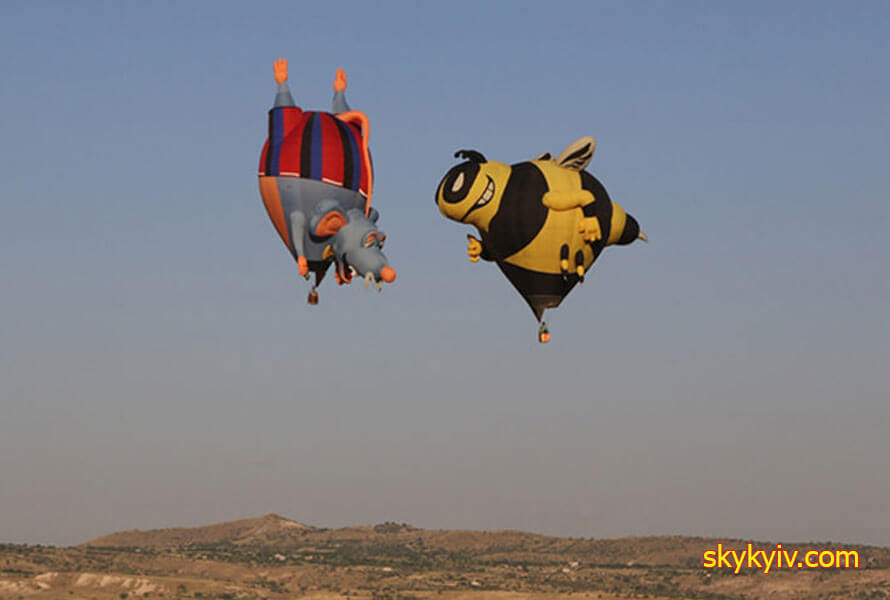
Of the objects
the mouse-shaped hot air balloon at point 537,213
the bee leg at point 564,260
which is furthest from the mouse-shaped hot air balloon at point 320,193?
the bee leg at point 564,260

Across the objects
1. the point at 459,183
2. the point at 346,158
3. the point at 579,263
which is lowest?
the point at 579,263

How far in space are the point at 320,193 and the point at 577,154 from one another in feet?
40.9

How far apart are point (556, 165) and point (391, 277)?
11885 mm

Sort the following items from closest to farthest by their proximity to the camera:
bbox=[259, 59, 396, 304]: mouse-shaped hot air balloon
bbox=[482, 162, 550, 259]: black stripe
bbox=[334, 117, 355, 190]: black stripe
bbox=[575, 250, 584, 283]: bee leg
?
bbox=[259, 59, 396, 304]: mouse-shaped hot air balloon < bbox=[334, 117, 355, 190]: black stripe < bbox=[482, 162, 550, 259]: black stripe < bbox=[575, 250, 584, 283]: bee leg

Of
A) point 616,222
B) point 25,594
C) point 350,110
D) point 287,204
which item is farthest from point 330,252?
point 25,594

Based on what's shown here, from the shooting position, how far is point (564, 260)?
73.8m

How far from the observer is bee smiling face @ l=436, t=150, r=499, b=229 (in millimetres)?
72688

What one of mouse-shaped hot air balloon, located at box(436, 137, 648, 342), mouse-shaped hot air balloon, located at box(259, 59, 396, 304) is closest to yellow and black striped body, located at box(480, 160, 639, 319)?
mouse-shaped hot air balloon, located at box(436, 137, 648, 342)

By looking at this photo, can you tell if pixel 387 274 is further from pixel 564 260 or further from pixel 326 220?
pixel 564 260

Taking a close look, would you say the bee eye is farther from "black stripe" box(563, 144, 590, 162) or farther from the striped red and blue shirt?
"black stripe" box(563, 144, 590, 162)

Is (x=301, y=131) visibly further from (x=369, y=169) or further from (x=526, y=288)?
(x=526, y=288)

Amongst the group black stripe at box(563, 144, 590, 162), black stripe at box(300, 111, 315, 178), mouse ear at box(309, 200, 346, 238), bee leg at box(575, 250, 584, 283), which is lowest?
bee leg at box(575, 250, 584, 283)

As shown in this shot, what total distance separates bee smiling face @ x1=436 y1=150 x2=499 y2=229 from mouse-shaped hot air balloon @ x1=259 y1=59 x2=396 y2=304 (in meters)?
3.76

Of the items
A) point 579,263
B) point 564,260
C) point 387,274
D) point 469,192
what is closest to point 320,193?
point 387,274
